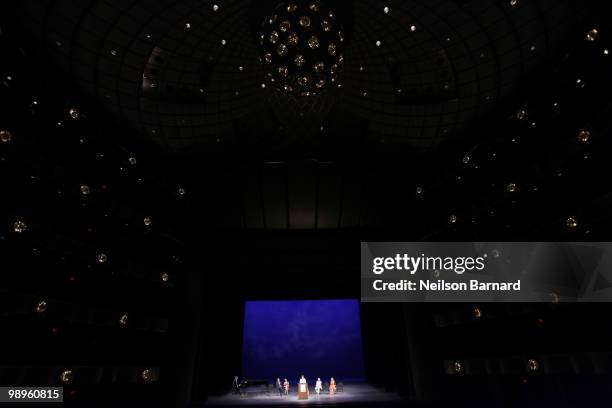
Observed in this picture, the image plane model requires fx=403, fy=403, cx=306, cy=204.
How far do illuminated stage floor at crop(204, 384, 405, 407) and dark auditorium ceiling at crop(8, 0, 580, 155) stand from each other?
14.5m

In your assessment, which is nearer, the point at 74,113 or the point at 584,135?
the point at 584,135

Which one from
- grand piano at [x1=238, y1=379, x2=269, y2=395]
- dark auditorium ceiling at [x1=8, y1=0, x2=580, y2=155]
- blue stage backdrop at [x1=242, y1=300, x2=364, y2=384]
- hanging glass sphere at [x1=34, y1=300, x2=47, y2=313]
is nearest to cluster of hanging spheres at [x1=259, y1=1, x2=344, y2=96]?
dark auditorium ceiling at [x1=8, y1=0, x2=580, y2=155]

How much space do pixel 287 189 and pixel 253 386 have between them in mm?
12933

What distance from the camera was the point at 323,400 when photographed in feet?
64.3

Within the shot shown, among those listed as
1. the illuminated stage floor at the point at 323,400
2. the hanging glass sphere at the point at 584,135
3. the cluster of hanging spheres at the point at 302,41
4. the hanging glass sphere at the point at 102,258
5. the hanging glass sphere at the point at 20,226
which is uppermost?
the cluster of hanging spheres at the point at 302,41

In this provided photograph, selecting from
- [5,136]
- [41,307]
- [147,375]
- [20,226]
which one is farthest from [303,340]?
[5,136]

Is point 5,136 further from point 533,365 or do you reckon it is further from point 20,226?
point 533,365

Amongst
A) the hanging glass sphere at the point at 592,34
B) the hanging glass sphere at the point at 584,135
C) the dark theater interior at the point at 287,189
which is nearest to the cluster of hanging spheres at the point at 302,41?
the dark theater interior at the point at 287,189

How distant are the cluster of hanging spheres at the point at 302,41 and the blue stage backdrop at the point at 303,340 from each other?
18985mm

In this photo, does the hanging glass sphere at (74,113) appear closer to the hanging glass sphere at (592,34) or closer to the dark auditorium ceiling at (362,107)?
the dark auditorium ceiling at (362,107)

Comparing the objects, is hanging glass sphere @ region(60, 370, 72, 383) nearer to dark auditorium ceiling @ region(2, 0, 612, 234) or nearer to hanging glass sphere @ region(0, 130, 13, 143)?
hanging glass sphere @ region(0, 130, 13, 143)

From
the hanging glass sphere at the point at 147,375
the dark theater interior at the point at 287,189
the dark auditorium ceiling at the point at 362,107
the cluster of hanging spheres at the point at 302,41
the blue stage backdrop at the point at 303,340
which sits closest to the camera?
the cluster of hanging spheres at the point at 302,41

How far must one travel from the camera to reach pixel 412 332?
22.5 m

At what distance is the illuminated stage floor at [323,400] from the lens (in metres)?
18.5
